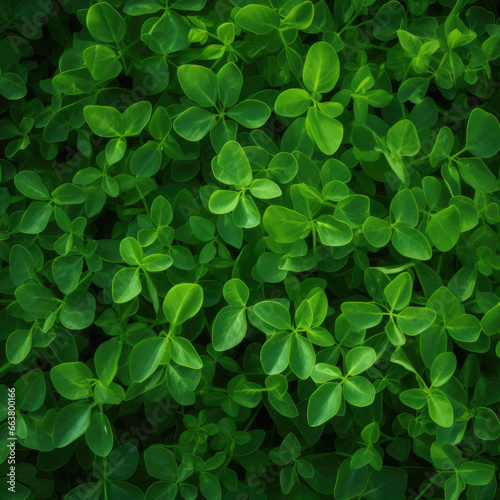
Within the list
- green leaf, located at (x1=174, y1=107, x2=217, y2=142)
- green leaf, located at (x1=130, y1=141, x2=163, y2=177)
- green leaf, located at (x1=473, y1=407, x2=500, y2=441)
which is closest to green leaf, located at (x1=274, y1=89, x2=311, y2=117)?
green leaf, located at (x1=174, y1=107, x2=217, y2=142)

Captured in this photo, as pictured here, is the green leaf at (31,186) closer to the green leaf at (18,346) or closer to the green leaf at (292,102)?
the green leaf at (18,346)

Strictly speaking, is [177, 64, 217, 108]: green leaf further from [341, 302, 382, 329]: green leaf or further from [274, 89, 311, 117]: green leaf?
[341, 302, 382, 329]: green leaf

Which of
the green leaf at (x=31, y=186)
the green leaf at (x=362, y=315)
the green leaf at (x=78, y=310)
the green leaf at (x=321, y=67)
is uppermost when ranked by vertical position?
the green leaf at (x=321, y=67)

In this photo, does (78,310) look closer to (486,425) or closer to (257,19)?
(257,19)

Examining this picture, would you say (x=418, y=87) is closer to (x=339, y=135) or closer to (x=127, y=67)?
(x=339, y=135)

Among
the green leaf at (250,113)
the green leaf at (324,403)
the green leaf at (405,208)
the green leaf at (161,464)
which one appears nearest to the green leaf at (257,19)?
the green leaf at (250,113)

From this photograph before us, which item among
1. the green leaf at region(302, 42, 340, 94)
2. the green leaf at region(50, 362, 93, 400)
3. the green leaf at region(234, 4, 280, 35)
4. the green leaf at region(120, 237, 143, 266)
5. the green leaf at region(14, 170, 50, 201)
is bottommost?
the green leaf at region(50, 362, 93, 400)

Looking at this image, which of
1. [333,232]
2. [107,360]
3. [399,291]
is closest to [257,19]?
[333,232]

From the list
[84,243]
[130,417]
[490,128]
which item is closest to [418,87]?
[490,128]

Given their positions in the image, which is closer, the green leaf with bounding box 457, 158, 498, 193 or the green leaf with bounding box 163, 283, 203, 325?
the green leaf with bounding box 163, 283, 203, 325
